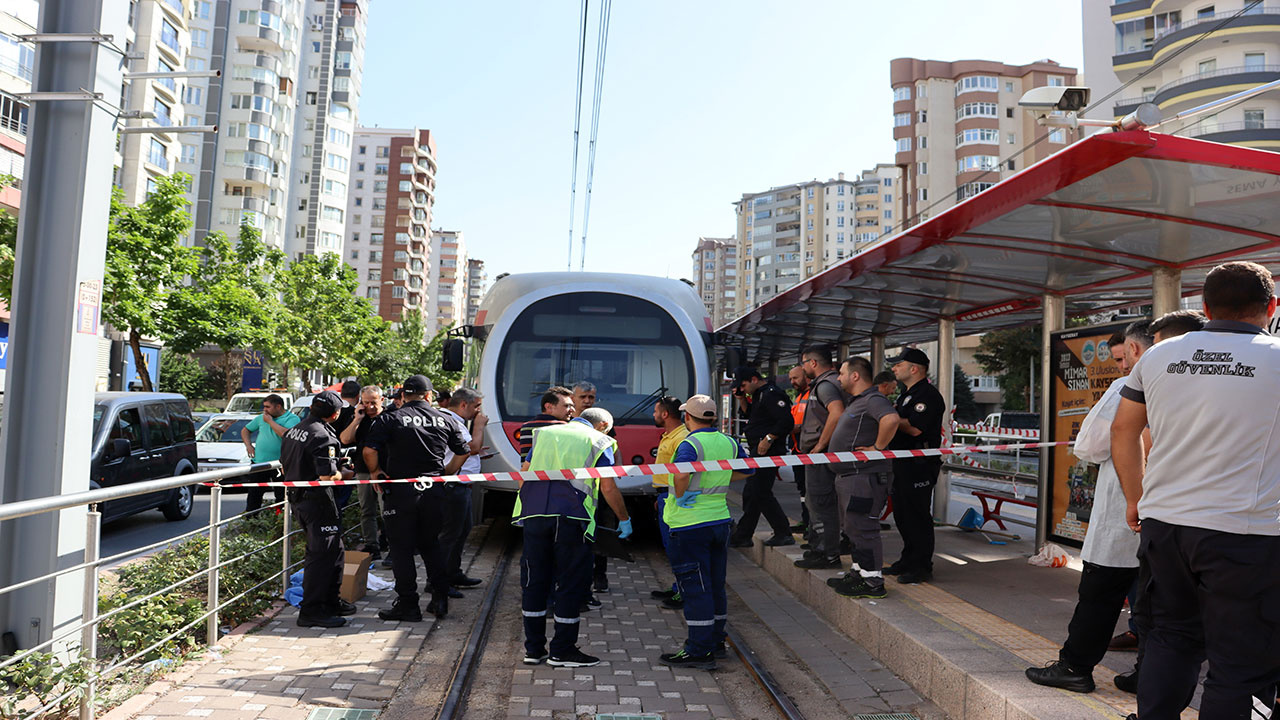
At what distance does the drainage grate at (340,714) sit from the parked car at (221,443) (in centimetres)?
1079

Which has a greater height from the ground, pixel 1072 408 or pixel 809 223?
pixel 809 223

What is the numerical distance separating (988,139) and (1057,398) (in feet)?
214

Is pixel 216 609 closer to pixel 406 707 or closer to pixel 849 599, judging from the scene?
pixel 406 707

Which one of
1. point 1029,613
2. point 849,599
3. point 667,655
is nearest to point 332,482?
point 667,655

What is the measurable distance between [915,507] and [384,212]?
357 feet

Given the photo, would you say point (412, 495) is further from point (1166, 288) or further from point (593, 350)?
point (1166, 288)

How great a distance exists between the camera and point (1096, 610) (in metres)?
4.38

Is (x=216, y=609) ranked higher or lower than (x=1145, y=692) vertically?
lower

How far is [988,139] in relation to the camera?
223 ft

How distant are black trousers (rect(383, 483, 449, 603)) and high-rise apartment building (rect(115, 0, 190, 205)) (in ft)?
131

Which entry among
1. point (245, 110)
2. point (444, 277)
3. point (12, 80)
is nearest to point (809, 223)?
point (444, 277)

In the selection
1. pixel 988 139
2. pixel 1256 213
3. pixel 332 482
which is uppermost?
pixel 988 139

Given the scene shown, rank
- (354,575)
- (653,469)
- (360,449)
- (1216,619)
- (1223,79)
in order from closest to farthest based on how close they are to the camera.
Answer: (1216,619) < (653,469) < (354,575) < (360,449) < (1223,79)

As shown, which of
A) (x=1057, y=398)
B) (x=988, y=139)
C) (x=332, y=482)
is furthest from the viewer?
(x=988, y=139)
